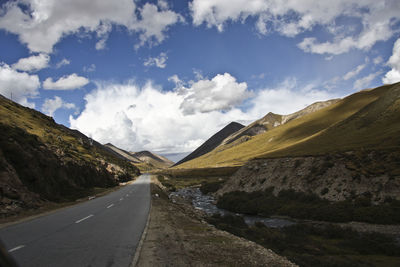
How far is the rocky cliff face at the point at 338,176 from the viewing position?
27.1m

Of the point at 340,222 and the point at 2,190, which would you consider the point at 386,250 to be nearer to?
the point at 340,222

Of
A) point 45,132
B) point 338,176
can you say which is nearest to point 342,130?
point 338,176

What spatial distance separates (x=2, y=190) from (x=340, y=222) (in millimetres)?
30300

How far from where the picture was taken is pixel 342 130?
275ft

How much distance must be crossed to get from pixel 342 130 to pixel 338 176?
6014cm

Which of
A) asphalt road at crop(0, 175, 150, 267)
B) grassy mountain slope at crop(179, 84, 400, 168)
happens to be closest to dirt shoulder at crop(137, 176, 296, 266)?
asphalt road at crop(0, 175, 150, 267)

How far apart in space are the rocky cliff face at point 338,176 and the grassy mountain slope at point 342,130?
7.90 meters

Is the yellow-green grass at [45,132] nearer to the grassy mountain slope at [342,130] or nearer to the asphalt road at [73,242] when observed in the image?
the asphalt road at [73,242]

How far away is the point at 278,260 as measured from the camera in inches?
384

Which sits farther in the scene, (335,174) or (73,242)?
(335,174)

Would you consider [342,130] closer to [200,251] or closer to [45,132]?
[200,251]

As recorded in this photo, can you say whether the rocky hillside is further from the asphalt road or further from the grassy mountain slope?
the asphalt road

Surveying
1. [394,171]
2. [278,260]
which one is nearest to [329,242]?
[278,260]

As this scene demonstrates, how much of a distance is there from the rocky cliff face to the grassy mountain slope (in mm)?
7895
